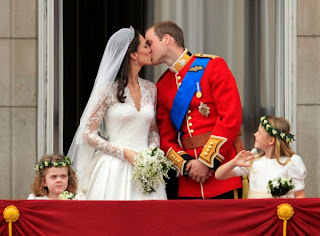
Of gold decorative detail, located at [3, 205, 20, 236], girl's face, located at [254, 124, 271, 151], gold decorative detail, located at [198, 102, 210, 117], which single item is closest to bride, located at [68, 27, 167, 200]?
gold decorative detail, located at [198, 102, 210, 117]

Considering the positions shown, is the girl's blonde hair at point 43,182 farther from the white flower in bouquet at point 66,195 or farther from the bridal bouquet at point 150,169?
the bridal bouquet at point 150,169

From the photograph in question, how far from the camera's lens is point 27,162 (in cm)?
868

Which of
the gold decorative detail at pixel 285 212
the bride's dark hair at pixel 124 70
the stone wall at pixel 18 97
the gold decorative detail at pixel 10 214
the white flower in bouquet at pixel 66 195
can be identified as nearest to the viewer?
the gold decorative detail at pixel 285 212

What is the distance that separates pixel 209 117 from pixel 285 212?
4.95 feet

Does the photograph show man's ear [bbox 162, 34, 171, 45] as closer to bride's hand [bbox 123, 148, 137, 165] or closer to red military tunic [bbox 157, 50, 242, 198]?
red military tunic [bbox 157, 50, 242, 198]

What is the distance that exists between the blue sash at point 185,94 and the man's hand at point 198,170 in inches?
13.8

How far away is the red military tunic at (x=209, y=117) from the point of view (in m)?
7.17

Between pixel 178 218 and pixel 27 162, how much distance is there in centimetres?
288

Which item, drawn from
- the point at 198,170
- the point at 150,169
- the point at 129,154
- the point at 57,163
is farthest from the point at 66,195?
the point at 198,170

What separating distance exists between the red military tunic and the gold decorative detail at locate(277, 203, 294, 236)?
1199 millimetres

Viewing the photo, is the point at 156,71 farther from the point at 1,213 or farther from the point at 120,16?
the point at 1,213

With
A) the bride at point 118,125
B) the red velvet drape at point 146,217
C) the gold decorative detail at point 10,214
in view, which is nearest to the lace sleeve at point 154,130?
the bride at point 118,125

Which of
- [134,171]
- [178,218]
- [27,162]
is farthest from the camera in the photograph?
Result: [27,162]

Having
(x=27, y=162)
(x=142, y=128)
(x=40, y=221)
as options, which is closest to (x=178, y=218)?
(x=40, y=221)
